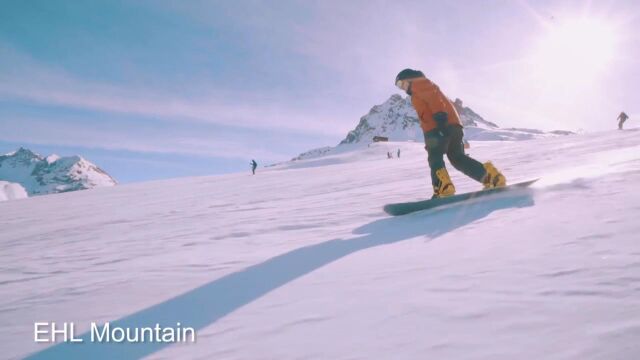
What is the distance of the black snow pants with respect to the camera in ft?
15.7

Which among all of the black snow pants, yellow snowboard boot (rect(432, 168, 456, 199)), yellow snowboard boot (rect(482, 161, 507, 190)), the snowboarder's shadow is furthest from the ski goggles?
the snowboarder's shadow

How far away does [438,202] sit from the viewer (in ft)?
14.6

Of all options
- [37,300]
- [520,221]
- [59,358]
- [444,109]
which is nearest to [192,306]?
[59,358]

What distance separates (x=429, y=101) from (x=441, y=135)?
1.38 feet

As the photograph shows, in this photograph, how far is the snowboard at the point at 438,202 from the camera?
4395 millimetres

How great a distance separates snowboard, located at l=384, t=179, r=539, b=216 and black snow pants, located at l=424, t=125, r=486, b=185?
1.25ft

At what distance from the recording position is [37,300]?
287cm

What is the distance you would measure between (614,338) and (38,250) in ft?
20.6

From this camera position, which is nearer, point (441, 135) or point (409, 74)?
point (441, 135)

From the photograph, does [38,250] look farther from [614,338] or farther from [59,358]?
[614,338]

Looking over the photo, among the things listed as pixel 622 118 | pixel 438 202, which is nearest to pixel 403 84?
pixel 438 202

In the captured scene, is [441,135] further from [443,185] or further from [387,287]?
[387,287]

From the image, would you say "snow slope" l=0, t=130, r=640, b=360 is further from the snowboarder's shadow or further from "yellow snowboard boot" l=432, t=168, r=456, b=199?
"yellow snowboard boot" l=432, t=168, r=456, b=199

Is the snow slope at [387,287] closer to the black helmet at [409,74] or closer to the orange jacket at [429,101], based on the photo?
the orange jacket at [429,101]
